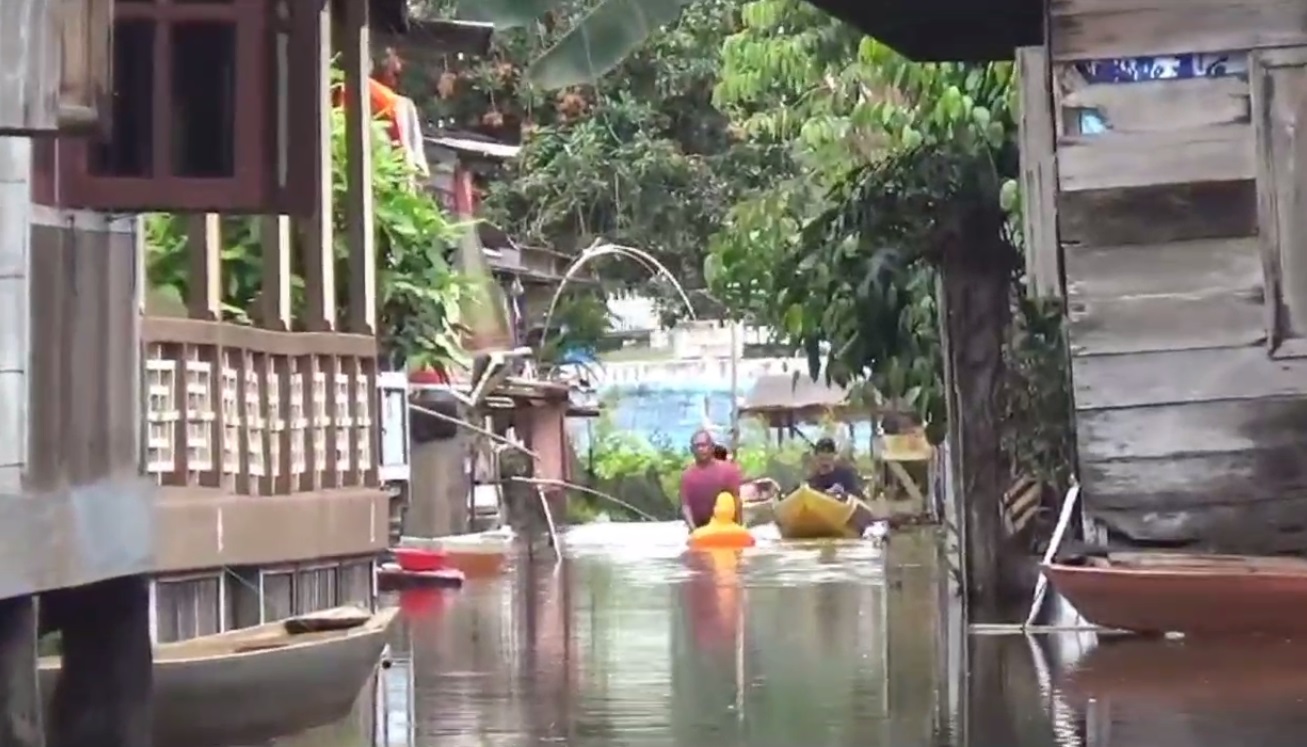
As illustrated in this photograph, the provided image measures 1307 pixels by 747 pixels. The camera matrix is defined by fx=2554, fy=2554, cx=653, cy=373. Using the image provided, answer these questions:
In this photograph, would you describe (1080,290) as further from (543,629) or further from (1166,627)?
(543,629)

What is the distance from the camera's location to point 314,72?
10281 mm

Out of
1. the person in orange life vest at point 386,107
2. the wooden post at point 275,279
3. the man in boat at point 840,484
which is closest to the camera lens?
the wooden post at point 275,279

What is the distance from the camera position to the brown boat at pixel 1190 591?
10.1m

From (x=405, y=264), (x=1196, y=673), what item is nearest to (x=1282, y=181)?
(x=1196, y=673)

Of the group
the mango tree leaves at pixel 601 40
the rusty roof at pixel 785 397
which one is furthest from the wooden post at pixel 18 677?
the rusty roof at pixel 785 397

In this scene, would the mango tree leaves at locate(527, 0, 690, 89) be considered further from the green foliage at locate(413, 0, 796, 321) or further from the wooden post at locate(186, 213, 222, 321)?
the green foliage at locate(413, 0, 796, 321)

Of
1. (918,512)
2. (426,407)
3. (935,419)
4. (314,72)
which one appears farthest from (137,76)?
(918,512)

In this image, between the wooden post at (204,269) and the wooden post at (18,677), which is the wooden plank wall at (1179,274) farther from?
the wooden post at (18,677)

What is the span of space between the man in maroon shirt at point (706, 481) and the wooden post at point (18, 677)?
68.9 ft

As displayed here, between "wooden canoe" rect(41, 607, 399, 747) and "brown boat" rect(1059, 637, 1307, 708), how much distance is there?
3.10 metres

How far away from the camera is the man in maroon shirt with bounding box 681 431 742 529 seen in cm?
2928

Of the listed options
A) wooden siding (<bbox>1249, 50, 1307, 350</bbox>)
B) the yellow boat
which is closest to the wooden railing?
wooden siding (<bbox>1249, 50, 1307, 350</bbox>)

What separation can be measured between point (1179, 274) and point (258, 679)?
13.1 ft

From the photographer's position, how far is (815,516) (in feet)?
100
